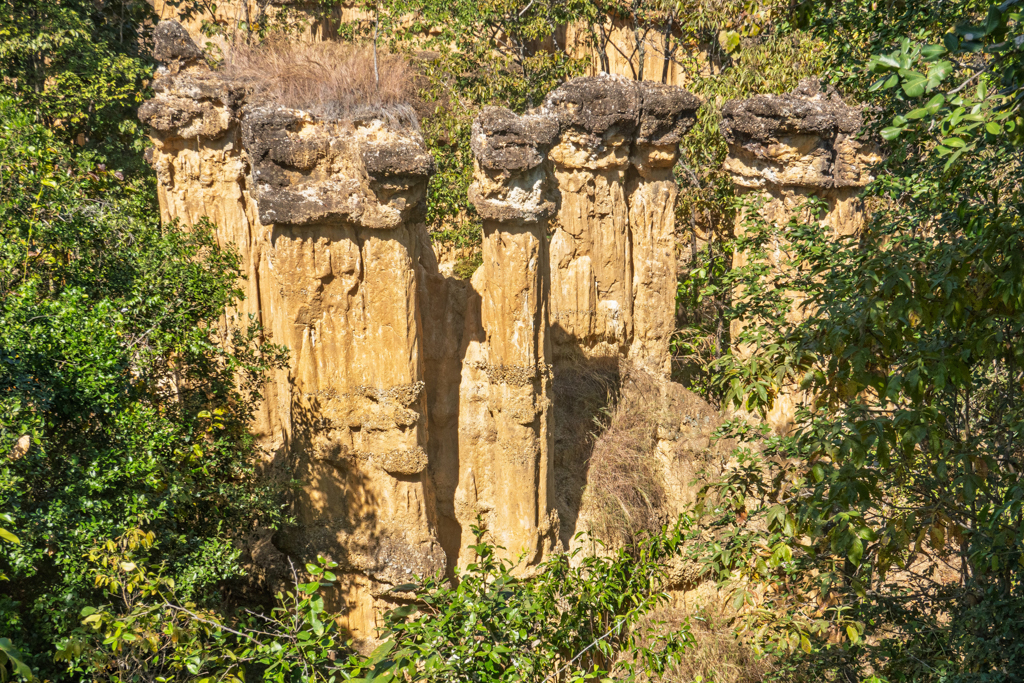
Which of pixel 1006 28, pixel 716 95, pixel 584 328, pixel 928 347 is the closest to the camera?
pixel 1006 28

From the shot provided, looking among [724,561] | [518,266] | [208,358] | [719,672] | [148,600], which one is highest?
[518,266]

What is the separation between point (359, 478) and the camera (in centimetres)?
719

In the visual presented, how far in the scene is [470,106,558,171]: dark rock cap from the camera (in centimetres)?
682

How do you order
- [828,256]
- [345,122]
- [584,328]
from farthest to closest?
[584,328]
[345,122]
[828,256]

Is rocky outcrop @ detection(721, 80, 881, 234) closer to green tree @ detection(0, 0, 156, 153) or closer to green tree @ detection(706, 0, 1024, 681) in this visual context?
green tree @ detection(706, 0, 1024, 681)

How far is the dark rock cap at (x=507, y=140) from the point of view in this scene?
682cm

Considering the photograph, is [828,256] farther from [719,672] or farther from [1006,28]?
[719,672]

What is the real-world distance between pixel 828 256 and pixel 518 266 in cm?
244

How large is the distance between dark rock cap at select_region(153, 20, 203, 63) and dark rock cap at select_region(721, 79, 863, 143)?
577 cm

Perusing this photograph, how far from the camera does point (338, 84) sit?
6957 mm

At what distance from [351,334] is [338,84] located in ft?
6.63

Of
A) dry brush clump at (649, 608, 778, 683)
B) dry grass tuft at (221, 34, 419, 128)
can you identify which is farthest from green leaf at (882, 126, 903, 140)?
dry brush clump at (649, 608, 778, 683)

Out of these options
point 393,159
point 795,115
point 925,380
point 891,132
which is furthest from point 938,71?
point 795,115

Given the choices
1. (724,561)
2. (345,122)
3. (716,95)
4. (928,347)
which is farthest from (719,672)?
(716,95)
